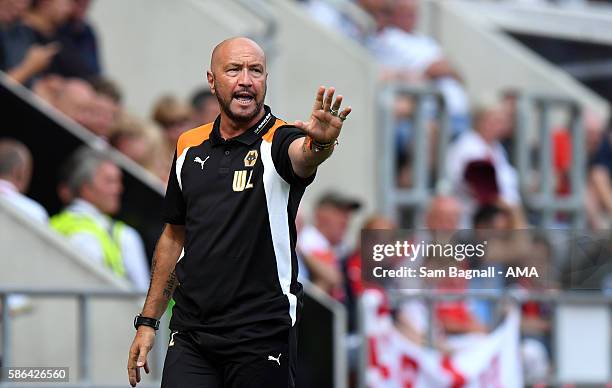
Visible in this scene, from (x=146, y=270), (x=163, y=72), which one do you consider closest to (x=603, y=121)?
(x=163, y=72)

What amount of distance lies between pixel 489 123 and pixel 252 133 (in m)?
8.01

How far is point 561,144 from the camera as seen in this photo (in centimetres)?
1505

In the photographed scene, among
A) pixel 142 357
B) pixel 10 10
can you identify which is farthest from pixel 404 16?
pixel 142 357

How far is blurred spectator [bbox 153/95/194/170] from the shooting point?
11117 mm

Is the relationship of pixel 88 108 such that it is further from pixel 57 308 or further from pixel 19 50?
pixel 57 308

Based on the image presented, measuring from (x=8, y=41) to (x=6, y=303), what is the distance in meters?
2.57

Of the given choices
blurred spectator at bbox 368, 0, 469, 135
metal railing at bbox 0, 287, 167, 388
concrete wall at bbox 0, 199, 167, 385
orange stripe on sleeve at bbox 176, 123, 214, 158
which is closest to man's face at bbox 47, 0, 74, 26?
concrete wall at bbox 0, 199, 167, 385

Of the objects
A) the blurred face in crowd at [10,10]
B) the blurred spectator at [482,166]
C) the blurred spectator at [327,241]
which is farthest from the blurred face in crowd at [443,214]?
the blurred face in crowd at [10,10]

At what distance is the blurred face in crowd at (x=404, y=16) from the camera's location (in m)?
14.5

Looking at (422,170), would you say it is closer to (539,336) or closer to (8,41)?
(539,336)

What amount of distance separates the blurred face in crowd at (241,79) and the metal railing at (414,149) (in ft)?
23.4

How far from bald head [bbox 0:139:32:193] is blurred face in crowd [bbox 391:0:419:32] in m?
5.69

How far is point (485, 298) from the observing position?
10352mm

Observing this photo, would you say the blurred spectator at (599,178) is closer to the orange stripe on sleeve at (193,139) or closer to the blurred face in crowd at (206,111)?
the blurred face in crowd at (206,111)
